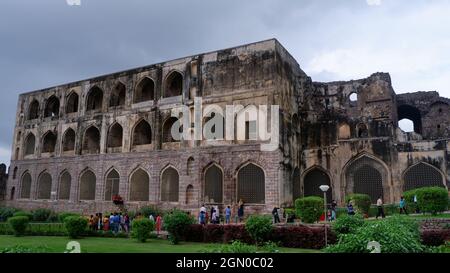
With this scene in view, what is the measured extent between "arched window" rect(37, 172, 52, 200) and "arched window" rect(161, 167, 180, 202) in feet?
36.7

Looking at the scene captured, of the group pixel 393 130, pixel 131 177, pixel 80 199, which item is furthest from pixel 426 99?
pixel 80 199

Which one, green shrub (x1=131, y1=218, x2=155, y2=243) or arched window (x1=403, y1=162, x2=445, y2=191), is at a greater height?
arched window (x1=403, y1=162, x2=445, y2=191)

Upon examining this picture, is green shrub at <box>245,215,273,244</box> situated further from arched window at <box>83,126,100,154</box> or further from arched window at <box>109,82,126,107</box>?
arched window at <box>83,126,100,154</box>

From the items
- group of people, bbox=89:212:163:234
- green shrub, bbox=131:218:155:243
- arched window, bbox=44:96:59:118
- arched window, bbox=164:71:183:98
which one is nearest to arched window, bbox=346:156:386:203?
group of people, bbox=89:212:163:234

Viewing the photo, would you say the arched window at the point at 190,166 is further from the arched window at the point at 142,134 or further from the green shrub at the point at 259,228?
the green shrub at the point at 259,228

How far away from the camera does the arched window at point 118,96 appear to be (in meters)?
27.3

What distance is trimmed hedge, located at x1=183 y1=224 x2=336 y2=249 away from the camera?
12.9 meters

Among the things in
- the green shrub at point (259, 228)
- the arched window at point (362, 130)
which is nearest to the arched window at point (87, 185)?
the green shrub at point (259, 228)

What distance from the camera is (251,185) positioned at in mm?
20516

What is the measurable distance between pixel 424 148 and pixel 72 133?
970 inches

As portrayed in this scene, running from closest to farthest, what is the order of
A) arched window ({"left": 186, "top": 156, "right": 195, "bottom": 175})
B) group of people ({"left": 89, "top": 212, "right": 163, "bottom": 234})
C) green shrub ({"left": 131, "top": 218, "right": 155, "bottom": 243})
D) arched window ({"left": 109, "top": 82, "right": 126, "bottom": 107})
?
green shrub ({"left": 131, "top": 218, "right": 155, "bottom": 243}) → group of people ({"left": 89, "top": 212, "right": 163, "bottom": 234}) → arched window ({"left": 186, "top": 156, "right": 195, "bottom": 175}) → arched window ({"left": 109, "top": 82, "right": 126, "bottom": 107})

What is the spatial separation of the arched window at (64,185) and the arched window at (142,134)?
6.40 meters

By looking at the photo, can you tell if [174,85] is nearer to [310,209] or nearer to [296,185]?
[296,185]
